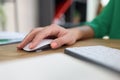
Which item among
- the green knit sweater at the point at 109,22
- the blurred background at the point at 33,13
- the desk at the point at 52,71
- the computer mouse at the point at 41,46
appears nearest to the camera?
the desk at the point at 52,71

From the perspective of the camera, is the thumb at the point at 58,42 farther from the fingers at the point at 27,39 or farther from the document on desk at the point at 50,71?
the document on desk at the point at 50,71

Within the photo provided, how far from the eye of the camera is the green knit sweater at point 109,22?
104 cm

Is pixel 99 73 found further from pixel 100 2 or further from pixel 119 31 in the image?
pixel 100 2

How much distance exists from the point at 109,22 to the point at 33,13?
150cm

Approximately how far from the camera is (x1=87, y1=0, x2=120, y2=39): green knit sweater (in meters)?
1.04

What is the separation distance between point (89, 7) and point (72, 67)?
108 inches

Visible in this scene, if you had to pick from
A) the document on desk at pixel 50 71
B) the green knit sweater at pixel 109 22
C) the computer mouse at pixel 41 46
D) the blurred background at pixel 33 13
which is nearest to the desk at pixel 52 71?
the document on desk at pixel 50 71

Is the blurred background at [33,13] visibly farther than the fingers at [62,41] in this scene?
Yes

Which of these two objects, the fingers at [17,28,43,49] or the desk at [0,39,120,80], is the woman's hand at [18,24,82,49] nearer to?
the fingers at [17,28,43,49]

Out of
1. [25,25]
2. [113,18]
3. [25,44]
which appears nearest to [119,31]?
[113,18]

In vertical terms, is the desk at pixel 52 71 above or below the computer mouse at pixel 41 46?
above

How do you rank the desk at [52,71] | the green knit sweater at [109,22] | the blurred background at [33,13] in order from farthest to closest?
the blurred background at [33,13] < the green knit sweater at [109,22] < the desk at [52,71]

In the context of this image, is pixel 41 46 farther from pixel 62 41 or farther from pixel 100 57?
pixel 100 57

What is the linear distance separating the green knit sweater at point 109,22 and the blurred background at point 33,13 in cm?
134
